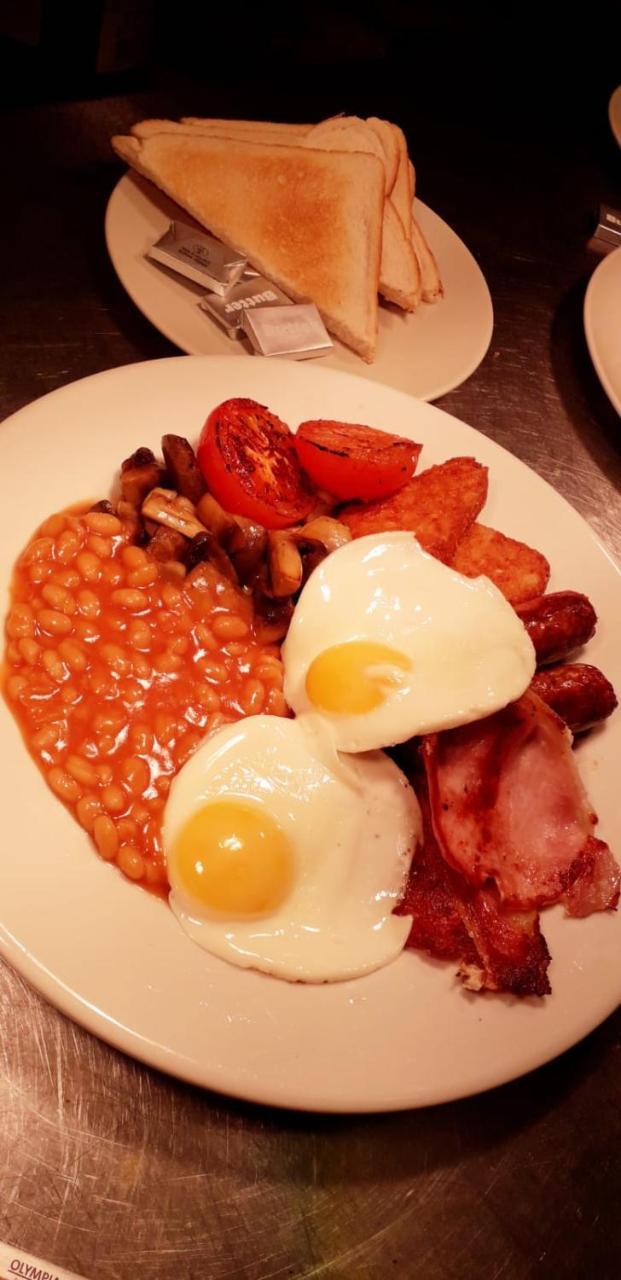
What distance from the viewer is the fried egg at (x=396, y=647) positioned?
189cm

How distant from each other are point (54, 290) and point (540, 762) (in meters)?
2.24

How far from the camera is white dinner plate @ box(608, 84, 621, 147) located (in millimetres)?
4441

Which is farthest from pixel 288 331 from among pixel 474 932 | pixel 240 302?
pixel 474 932

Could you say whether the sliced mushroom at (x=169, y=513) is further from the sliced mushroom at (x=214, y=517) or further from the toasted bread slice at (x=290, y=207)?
the toasted bread slice at (x=290, y=207)

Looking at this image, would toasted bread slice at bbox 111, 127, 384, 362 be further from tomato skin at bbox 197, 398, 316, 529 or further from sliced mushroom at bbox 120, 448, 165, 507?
sliced mushroom at bbox 120, 448, 165, 507

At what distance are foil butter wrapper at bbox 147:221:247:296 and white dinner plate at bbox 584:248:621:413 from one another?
128 centimetres

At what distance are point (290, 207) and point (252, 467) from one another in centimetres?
137

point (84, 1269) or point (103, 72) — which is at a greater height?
point (103, 72)

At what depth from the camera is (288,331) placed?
9.23 feet

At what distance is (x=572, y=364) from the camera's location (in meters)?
3.62

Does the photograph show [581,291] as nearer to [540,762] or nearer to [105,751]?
[540,762]

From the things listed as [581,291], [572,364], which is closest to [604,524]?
[572,364]

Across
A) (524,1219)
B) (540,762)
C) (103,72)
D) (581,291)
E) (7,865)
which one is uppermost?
(103,72)

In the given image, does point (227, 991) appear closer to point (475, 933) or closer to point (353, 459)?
point (475, 933)
